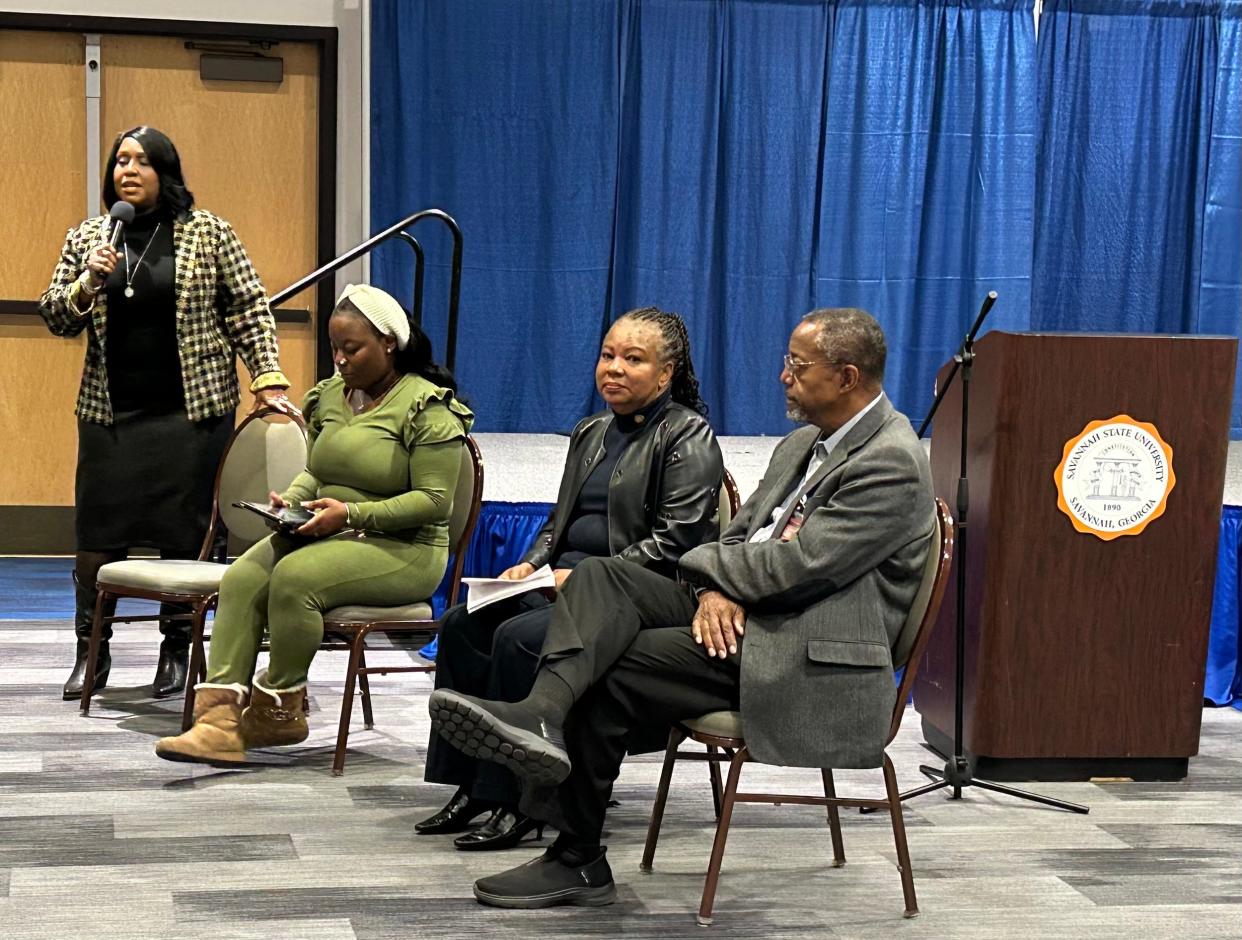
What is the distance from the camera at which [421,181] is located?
21.2 ft

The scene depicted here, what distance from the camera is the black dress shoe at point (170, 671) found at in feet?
14.1

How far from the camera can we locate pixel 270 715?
355 centimetres

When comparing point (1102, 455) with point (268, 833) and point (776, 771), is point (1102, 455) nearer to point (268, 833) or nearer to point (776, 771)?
point (776, 771)

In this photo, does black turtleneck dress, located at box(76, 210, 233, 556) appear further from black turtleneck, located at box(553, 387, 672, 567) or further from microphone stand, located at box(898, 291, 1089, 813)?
microphone stand, located at box(898, 291, 1089, 813)

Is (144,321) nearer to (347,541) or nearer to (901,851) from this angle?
(347,541)

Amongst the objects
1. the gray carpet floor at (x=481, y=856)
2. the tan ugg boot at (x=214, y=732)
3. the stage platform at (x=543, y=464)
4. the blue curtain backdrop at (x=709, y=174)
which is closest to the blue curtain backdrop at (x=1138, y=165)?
the blue curtain backdrop at (x=709, y=174)

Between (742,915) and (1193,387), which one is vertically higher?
(1193,387)

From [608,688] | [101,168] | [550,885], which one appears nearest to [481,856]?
[550,885]

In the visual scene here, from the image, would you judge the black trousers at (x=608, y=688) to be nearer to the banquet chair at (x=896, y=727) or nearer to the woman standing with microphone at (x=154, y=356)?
the banquet chair at (x=896, y=727)

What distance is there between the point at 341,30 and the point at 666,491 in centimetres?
401

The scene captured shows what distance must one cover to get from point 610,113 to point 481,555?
7.85 ft

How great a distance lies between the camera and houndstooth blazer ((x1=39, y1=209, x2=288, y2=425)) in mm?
4141

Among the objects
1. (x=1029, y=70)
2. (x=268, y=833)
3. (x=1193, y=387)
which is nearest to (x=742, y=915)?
(x=268, y=833)

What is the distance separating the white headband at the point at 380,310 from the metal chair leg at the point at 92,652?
3.49ft
